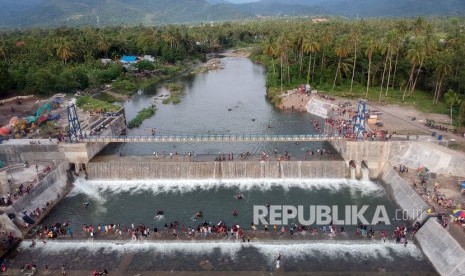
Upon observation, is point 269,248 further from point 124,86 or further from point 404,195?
point 124,86

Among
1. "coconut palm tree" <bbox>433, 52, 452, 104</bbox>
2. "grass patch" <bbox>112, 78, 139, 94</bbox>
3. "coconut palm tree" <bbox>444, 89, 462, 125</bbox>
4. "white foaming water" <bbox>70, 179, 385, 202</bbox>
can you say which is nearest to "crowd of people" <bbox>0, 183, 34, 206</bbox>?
"white foaming water" <bbox>70, 179, 385, 202</bbox>

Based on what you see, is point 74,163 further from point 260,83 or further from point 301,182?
point 260,83

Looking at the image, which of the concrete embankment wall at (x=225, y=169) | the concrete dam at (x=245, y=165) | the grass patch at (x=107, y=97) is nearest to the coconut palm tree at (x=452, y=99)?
the concrete dam at (x=245, y=165)

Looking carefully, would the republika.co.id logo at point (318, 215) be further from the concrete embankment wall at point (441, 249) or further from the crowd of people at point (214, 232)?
the concrete embankment wall at point (441, 249)

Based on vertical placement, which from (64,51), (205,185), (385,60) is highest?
(64,51)

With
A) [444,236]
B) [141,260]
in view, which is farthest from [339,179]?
[141,260]

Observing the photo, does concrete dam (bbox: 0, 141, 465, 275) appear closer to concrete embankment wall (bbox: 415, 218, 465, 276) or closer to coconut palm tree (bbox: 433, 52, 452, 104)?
concrete embankment wall (bbox: 415, 218, 465, 276)

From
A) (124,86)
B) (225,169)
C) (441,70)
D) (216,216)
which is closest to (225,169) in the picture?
(225,169)
